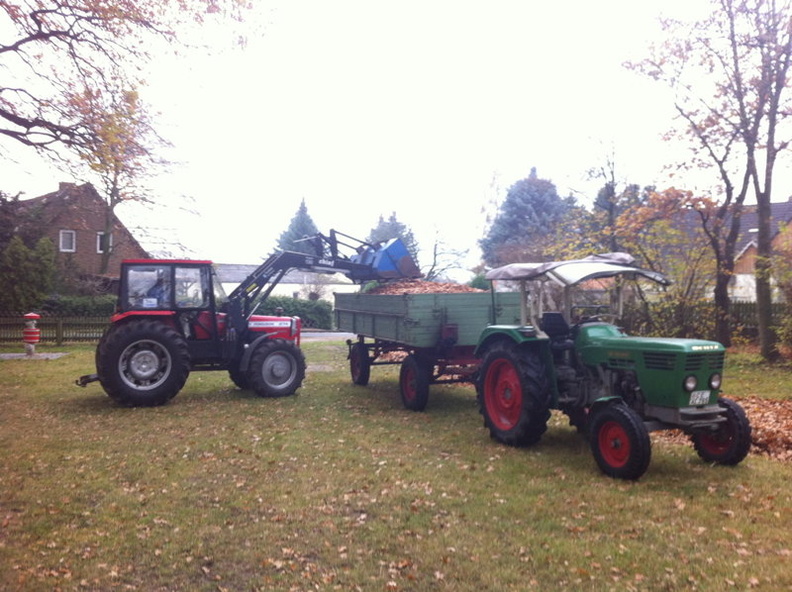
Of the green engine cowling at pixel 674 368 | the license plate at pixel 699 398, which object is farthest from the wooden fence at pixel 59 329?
the license plate at pixel 699 398

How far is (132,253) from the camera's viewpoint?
34.2m

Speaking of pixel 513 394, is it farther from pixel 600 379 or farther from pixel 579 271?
pixel 579 271

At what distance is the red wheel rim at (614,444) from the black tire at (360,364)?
6759 millimetres

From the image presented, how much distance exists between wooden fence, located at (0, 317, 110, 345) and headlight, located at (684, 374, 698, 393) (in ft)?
70.2

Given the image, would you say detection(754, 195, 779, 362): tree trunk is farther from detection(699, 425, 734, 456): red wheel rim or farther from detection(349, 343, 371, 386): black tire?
detection(699, 425, 734, 456): red wheel rim

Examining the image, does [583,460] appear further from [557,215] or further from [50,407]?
[557,215]

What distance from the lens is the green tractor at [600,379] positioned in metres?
6.19

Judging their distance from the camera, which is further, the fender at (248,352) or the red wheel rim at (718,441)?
the fender at (248,352)

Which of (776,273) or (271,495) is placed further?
(776,273)

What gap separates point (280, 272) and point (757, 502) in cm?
875

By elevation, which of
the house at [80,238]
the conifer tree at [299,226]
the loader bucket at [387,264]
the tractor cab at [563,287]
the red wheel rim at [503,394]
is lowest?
the red wheel rim at [503,394]

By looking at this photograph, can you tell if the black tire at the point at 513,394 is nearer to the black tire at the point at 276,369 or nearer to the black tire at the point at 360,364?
the black tire at the point at 276,369

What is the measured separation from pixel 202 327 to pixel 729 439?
834 cm

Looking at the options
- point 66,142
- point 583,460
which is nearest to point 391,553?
point 583,460
